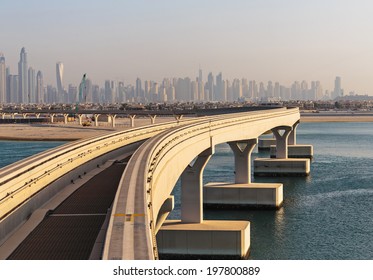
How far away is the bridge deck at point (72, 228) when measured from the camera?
1799cm

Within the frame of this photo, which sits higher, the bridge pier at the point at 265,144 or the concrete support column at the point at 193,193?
the concrete support column at the point at 193,193

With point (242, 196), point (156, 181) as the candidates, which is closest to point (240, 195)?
point (242, 196)

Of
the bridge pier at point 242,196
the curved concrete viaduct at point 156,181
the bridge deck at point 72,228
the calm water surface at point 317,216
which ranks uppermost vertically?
the curved concrete viaduct at point 156,181

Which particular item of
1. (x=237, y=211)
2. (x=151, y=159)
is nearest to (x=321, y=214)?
(x=237, y=211)

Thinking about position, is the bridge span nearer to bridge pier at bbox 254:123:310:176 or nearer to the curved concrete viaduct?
the curved concrete viaduct

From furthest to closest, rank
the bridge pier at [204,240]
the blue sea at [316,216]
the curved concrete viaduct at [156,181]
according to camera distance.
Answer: the blue sea at [316,216] < the bridge pier at [204,240] < the curved concrete viaduct at [156,181]

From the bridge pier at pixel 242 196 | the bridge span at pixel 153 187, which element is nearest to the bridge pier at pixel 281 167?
the bridge span at pixel 153 187

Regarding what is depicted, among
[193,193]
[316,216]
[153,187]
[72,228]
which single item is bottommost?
[316,216]

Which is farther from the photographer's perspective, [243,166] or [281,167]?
[281,167]

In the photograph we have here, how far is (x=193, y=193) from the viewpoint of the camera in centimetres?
4653

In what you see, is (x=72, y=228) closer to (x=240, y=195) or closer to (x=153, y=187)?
(x=153, y=187)

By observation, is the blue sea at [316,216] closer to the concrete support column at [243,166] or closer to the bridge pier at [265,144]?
the concrete support column at [243,166]

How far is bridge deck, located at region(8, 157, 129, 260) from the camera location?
17994 mm

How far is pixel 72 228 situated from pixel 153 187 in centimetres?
593
